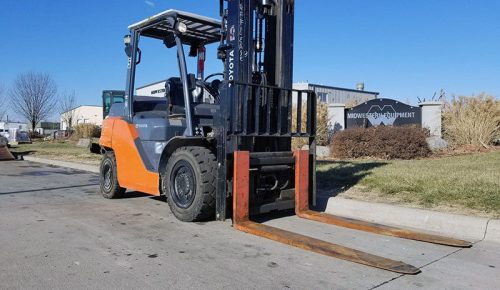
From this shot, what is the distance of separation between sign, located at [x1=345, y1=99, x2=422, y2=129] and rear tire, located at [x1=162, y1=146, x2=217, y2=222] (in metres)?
13.1

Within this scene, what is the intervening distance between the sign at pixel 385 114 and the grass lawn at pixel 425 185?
7.00 m

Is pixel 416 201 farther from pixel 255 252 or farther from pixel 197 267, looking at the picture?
pixel 197 267

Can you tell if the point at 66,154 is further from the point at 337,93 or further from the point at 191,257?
the point at 337,93

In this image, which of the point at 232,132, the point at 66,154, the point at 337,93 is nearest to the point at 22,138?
the point at 66,154

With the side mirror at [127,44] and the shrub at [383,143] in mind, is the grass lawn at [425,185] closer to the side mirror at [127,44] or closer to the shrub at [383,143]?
the shrub at [383,143]

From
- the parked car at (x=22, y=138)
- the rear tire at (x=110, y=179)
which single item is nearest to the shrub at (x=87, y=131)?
the parked car at (x=22, y=138)

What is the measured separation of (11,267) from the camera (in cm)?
459

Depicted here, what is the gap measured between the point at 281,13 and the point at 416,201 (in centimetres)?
369

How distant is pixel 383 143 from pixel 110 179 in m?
9.25

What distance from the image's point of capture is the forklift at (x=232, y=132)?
6.32 metres

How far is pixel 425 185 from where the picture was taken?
829 centimetres

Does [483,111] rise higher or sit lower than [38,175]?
higher

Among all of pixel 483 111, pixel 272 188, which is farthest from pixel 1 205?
pixel 483 111

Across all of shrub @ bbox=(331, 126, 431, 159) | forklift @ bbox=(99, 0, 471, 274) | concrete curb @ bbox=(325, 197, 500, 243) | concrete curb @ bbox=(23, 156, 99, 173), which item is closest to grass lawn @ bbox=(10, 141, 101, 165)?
concrete curb @ bbox=(23, 156, 99, 173)
